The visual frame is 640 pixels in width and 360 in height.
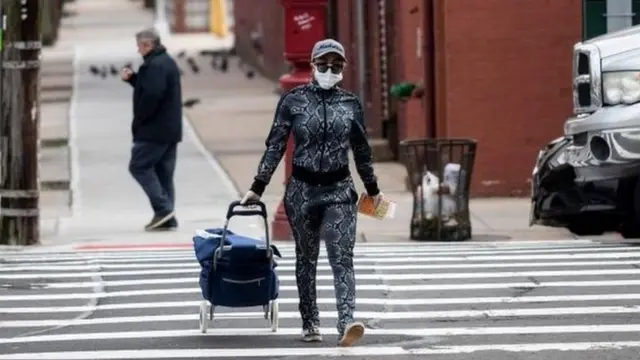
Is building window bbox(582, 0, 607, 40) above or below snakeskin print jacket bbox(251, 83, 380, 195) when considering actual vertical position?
above

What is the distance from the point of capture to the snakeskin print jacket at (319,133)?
927 centimetres

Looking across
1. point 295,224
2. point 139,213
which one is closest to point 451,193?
point 139,213

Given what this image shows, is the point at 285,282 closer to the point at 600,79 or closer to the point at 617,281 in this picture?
the point at 617,281

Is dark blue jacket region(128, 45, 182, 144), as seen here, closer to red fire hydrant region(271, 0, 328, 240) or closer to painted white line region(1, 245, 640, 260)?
red fire hydrant region(271, 0, 328, 240)

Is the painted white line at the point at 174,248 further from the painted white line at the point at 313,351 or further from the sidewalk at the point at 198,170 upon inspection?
the painted white line at the point at 313,351

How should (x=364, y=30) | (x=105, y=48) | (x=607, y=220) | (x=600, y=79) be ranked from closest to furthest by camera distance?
(x=600, y=79), (x=607, y=220), (x=364, y=30), (x=105, y=48)

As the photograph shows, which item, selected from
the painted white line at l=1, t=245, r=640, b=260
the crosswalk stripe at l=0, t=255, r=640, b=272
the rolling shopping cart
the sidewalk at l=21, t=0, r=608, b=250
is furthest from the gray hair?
the rolling shopping cart

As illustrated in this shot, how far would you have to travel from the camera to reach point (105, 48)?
45844mm

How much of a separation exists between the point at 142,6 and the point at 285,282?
5534cm

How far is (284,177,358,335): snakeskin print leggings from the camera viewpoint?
9.26 m

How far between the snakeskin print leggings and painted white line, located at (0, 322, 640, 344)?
1.72 feet

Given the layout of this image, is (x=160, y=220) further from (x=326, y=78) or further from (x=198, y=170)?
(x=326, y=78)

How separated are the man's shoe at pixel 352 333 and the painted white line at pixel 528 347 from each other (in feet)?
0.97

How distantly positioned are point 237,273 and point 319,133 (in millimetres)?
945
